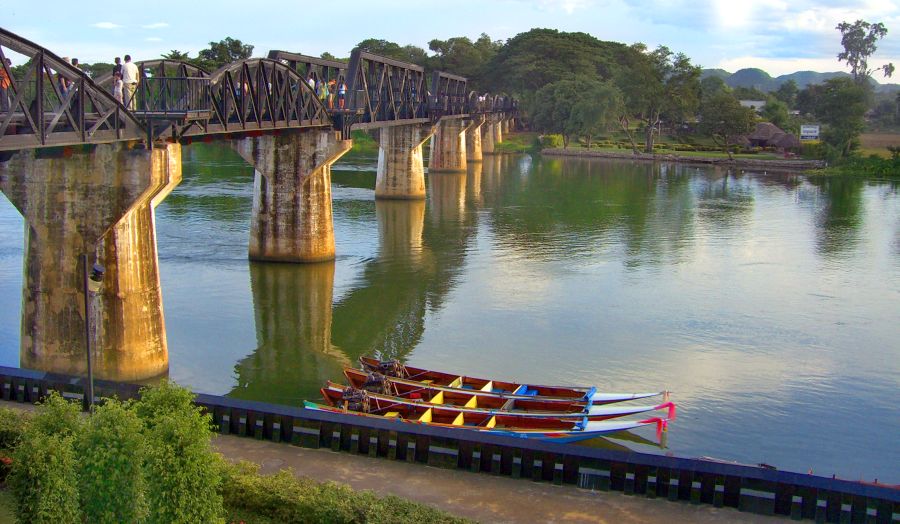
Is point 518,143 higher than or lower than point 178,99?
lower

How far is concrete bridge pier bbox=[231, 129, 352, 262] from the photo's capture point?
162ft

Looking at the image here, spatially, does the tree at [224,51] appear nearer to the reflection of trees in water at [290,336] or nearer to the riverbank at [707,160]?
the riverbank at [707,160]

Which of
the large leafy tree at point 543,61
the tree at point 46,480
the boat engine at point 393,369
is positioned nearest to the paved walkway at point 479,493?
the tree at point 46,480

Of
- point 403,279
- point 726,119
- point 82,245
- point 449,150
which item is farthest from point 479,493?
point 726,119

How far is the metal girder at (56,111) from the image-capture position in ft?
76.4

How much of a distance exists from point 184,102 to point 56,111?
24.4 feet

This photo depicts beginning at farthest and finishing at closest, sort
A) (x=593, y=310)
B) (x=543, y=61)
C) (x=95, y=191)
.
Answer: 1. (x=543, y=61)
2. (x=593, y=310)
3. (x=95, y=191)

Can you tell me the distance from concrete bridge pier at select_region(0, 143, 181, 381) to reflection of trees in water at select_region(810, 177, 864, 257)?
45357 mm

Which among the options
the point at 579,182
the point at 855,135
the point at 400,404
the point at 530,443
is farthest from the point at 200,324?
the point at 855,135

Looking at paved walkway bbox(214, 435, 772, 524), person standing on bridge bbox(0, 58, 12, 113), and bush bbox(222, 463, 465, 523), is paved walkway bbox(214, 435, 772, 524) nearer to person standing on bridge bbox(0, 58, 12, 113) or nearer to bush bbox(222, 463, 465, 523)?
bush bbox(222, 463, 465, 523)

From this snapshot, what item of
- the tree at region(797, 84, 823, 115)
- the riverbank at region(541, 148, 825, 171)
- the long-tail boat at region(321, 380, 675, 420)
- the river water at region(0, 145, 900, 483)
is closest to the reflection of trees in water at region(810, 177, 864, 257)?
the river water at region(0, 145, 900, 483)

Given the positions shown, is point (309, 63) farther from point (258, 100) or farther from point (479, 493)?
point (479, 493)

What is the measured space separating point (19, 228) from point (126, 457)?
182ft

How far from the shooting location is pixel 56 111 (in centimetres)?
2606
